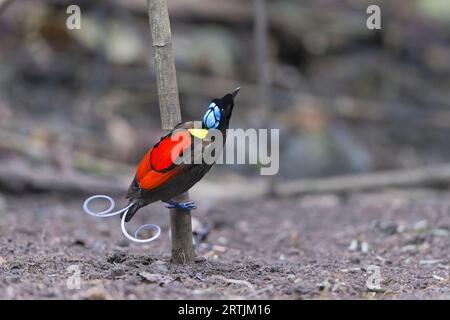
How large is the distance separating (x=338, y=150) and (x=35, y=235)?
4949 millimetres

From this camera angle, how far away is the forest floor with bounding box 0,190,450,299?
295 cm

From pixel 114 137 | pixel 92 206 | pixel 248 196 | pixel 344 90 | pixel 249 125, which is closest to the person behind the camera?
pixel 92 206

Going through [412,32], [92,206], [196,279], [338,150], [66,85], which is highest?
[412,32]

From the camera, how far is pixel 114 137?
8461mm

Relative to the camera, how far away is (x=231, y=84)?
10.2 m

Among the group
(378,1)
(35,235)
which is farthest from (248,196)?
(378,1)

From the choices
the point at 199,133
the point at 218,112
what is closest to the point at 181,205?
the point at 199,133

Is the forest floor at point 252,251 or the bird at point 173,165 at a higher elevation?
the bird at point 173,165

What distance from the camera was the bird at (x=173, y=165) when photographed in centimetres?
319

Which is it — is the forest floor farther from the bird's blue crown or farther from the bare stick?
the bird's blue crown

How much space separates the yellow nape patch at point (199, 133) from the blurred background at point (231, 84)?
3.71 m

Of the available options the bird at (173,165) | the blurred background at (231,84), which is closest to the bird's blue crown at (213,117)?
the bird at (173,165)

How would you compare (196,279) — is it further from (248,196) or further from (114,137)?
(114,137)

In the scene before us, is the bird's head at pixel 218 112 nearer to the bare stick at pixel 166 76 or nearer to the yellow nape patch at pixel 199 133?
the yellow nape patch at pixel 199 133
